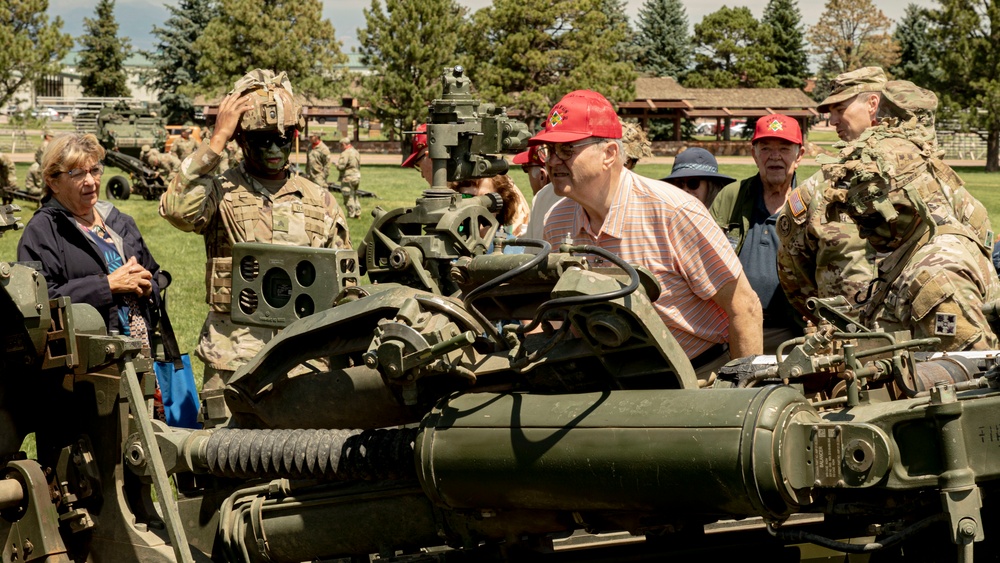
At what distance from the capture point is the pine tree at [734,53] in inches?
3174

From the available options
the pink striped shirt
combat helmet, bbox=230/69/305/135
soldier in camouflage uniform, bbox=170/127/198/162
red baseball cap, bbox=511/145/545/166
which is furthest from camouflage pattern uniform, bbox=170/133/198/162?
the pink striped shirt

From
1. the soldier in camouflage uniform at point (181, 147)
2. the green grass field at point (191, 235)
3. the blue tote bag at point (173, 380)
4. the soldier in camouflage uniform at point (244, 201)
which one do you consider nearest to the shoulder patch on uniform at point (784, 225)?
the soldier in camouflage uniform at point (244, 201)

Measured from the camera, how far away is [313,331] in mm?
4297

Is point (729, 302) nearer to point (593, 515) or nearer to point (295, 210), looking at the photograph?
point (593, 515)

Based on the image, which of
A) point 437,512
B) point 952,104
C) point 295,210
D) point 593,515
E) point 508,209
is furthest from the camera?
point 952,104

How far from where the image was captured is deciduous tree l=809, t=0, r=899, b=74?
8812 centimetres

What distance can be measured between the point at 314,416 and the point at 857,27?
299 feet

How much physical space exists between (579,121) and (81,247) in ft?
9.79

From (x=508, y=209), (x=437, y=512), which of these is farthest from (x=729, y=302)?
(x=508, y=209)

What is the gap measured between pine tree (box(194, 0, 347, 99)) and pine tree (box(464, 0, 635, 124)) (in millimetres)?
8484

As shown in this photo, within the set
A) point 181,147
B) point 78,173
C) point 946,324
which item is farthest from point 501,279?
point 181,147

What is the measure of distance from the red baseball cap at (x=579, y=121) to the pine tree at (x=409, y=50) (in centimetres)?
4882

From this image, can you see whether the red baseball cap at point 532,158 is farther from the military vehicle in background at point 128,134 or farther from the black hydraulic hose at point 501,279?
the military vehicle in background at point 128,134

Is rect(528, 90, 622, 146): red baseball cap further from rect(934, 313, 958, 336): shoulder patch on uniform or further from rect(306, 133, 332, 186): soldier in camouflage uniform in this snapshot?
rect(306, 133, 332, 186): soldier in camouflage uniform
